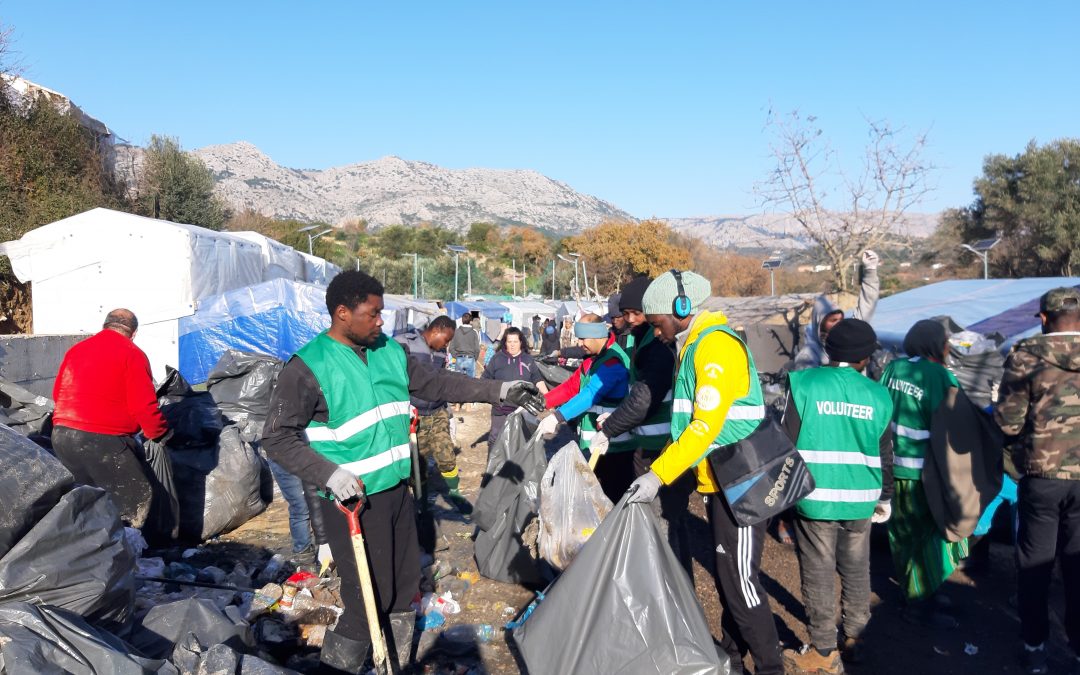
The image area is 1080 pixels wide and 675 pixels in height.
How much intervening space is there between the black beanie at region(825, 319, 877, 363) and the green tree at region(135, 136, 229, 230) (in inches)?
1088

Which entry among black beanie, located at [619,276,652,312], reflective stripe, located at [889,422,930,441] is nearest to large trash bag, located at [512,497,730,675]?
black beanie, located at [619,276,652,312]

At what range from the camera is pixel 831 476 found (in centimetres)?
359

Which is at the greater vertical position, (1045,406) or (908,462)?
(1045,406)

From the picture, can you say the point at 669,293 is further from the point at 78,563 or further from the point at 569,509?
the point at 78,563

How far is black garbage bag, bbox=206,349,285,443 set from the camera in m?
6.67

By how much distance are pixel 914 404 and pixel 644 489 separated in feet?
7.39

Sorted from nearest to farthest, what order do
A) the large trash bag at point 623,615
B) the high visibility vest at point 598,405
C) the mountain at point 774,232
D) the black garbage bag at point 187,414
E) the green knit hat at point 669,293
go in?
the large trash bag at point 623,615
the green knit hat at point 669,293
the high visibility vest at point 598,405
the black garbage bag at point 187,414
the mountain at point 774,232

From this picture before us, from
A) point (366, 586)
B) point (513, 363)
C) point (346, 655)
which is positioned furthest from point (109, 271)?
point (366, 586)

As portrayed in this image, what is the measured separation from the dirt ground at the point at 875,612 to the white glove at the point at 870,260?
2007 millimetres

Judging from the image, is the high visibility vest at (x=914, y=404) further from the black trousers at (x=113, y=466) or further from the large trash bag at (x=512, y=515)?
the black trousers at (x=113, y=466)

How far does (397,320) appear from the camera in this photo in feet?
44.1

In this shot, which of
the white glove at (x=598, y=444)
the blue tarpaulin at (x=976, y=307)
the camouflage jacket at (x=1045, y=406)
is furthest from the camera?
the blue tarpaulin at (x=976, y=307)

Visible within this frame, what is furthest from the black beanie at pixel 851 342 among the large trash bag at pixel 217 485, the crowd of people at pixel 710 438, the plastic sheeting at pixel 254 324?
the plastic sheeting at pixel 254 324

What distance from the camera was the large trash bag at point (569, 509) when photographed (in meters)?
3.65
